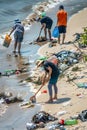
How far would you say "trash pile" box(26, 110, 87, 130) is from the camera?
35.1ft

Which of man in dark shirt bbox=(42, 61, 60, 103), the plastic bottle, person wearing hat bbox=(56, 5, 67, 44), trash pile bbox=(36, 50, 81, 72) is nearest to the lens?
the plastic bottle

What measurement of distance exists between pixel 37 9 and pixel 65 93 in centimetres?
2108

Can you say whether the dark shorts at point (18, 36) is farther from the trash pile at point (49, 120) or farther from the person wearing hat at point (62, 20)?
the trash pile at point (49, 120)

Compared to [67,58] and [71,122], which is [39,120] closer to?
[71,122]

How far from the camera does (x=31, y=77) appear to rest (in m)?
15.5

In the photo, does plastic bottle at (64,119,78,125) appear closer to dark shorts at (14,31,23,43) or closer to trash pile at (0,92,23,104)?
trash pile at (0,92,23,104)

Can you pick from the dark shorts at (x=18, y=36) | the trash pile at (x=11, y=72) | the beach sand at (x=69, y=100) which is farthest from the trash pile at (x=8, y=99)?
the dark shorts at (x=18, y=36)

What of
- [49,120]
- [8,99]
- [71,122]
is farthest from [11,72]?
[71,122]

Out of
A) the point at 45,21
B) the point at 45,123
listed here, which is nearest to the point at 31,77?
the point at 45,123

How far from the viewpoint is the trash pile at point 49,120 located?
35.1 ft

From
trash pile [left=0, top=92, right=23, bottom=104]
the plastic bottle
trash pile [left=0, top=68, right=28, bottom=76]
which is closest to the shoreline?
trash pile [left=0, top=68, right=28, bottom=76]

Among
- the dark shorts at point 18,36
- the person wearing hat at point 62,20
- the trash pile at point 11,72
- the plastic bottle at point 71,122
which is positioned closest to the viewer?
the plastic bottle at point 71,122

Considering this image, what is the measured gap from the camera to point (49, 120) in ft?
36.8

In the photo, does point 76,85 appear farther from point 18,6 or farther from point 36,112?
point 18,6
